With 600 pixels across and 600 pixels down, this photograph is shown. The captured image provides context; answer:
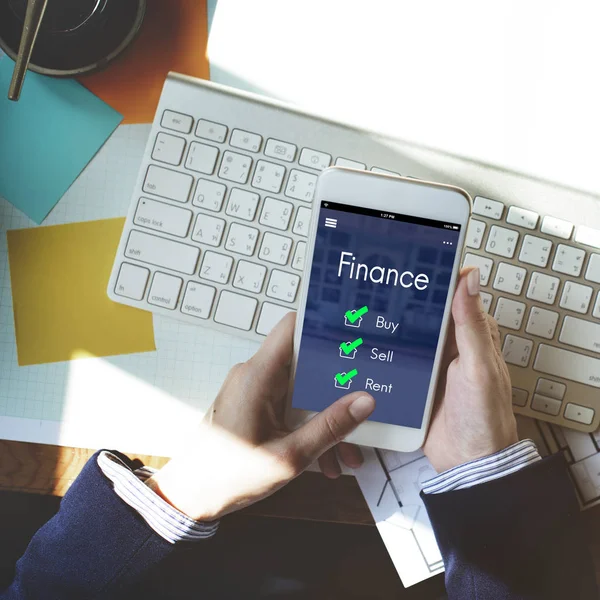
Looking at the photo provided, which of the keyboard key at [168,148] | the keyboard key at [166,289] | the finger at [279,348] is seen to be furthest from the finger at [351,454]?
the keyboard key at [168,148]

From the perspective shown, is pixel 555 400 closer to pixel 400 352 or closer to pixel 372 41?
pixel 400 352

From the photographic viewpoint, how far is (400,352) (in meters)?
0.54

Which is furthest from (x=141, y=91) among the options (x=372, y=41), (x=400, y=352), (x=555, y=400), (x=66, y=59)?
(x=555, y=400)

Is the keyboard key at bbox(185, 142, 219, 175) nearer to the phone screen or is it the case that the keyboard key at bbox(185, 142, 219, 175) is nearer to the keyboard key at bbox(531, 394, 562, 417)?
the phone screen

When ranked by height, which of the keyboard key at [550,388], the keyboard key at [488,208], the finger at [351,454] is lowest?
the finger at [351,454]

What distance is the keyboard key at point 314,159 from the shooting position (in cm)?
60

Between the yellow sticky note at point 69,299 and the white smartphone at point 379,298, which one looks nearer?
the white smartphone at point 379,298

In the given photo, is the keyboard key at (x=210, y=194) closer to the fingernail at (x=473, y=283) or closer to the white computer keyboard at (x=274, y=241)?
the white computer keyboard at (x=274, y=241)

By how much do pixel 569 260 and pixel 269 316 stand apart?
31 cm

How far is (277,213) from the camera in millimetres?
599

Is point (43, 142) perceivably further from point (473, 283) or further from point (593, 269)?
point (593, 269)

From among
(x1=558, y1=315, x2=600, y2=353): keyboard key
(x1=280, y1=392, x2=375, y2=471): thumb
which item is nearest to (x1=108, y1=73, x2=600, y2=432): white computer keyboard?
(x1=558, y1=315, x2=600, y2=353): keyboard key

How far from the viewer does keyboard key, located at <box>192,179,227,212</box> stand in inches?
23.7

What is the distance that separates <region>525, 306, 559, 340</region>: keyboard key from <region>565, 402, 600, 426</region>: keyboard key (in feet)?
0.24
